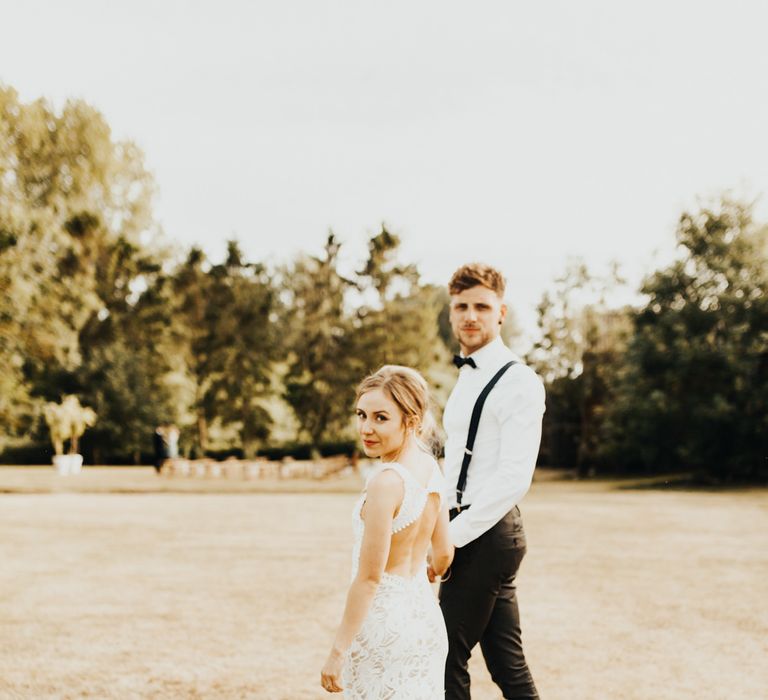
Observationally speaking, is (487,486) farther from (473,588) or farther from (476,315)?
(476,315)

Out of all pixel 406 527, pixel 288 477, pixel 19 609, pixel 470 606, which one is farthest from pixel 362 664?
pixel 288 477

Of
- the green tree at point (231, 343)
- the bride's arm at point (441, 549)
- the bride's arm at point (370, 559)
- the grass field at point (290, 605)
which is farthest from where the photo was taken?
the green tree at point (231, 343)

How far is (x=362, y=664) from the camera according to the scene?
295 centimetres

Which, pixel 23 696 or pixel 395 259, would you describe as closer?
pixel 23 696

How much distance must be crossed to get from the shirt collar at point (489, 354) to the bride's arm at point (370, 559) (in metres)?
1.06

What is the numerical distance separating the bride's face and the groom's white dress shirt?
71 centimetres

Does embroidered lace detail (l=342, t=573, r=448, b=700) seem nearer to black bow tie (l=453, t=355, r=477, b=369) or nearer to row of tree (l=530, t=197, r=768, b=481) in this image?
black bow tie (l=453, t=355, r=477, b=369)

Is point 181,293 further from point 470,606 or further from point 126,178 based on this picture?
point 470,606

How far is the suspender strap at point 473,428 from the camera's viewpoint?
3.63 meters

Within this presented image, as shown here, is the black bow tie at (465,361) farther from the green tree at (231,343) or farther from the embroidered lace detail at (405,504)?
the green tree at (231,343)

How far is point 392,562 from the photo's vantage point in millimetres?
2971

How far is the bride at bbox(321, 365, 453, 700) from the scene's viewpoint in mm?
2803

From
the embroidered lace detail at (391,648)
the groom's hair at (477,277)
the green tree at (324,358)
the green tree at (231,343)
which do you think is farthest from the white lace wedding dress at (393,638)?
the green tree at (231,343)

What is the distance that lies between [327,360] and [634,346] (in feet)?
57.6
